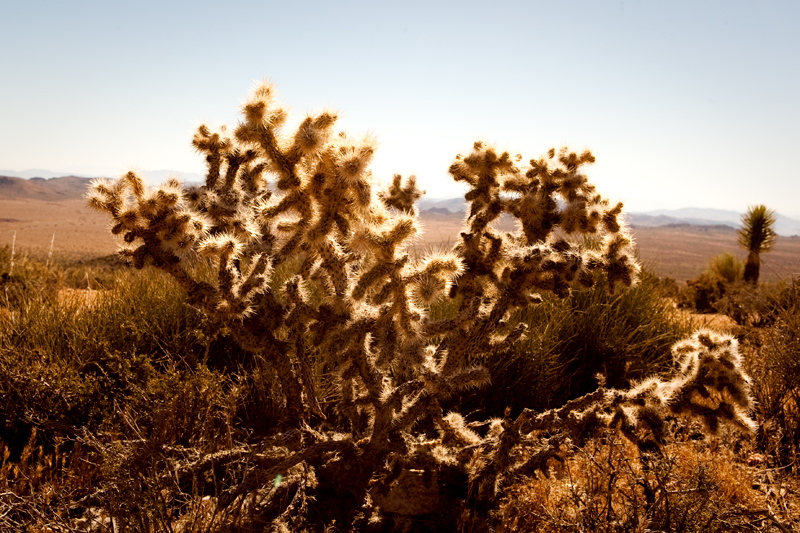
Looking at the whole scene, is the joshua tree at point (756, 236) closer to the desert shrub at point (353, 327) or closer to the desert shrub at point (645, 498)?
the desert shrub at point (645, 498)

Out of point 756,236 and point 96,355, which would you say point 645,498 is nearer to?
point 96,355

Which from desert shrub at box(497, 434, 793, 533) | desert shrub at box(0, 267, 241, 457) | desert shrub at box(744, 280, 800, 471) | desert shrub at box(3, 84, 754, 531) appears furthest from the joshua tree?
desert shrub at box(0, 267, 241, 457)

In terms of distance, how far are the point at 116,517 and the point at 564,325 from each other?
3.75 m

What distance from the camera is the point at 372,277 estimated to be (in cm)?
224

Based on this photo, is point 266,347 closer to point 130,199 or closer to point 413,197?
point 130,199

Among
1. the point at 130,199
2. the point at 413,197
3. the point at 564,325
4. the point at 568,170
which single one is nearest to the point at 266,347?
the point at 130,199

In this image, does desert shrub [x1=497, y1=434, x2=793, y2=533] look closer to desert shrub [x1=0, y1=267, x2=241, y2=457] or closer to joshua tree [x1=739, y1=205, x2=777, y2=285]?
desert shrub [x1=0, y1=267, x2=241, y2=457]

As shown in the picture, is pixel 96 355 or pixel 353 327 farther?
pixel 96 355

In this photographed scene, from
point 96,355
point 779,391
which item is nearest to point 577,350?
point 779,391

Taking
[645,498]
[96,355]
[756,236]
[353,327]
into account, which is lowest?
[645,498]

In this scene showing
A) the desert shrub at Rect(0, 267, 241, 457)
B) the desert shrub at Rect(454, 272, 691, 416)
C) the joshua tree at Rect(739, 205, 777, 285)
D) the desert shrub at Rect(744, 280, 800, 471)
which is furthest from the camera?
the joshua tree at Rect(739, 205, 777, 285)

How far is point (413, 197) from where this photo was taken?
3045 mm

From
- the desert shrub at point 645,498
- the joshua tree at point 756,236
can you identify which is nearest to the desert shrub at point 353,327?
the desert shrub at point 645,498

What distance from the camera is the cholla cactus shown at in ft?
7.44
